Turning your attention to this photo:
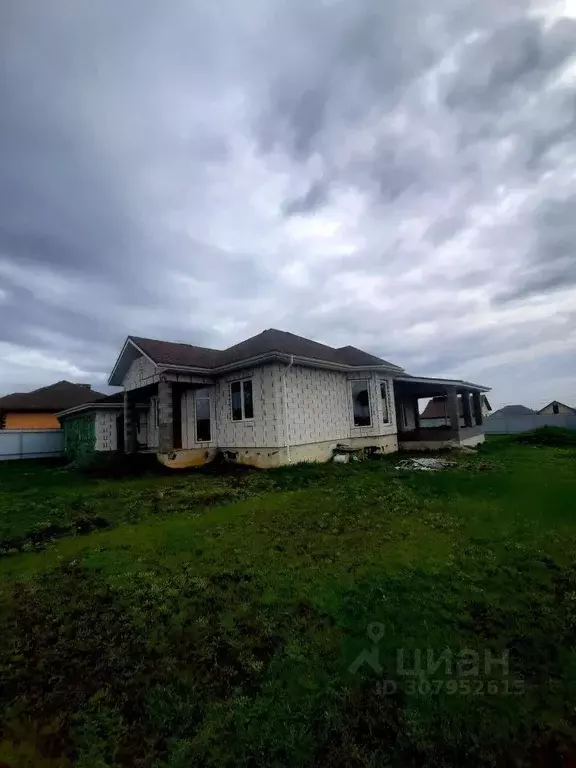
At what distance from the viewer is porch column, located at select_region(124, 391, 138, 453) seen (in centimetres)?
1858

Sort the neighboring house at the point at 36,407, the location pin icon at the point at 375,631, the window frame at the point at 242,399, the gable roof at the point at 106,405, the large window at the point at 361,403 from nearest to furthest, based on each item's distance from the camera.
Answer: the location pin icon at the point at 375,631 < the window frame at the point at 242,399 < the large window at the point at 361,403 < the gable roof at the point at 106,405 < the neighboring house at the point at 36,407

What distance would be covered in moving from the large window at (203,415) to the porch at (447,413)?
9311mm

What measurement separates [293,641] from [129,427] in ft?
56.0

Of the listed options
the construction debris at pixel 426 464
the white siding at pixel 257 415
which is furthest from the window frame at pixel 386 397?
the white siding at pixel 257 415

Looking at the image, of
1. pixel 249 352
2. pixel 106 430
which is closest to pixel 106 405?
pixel 106 430

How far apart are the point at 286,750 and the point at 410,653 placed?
4.84 feet

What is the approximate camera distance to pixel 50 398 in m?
30.9

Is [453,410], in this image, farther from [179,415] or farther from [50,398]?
[50,398]

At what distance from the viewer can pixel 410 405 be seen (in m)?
25.1

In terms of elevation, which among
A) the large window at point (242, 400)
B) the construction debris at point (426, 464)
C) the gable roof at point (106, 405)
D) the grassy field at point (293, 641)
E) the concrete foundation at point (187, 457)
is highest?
the gable roof at point (106, 405)

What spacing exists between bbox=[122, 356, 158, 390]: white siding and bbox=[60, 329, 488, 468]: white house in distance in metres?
0.05

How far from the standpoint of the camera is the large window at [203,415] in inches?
648

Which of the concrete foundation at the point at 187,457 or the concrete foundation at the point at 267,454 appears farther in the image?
the concrete foundation at the point at 187,457

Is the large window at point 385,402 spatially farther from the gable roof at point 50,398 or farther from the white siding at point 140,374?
the gable roof at point 50,398
